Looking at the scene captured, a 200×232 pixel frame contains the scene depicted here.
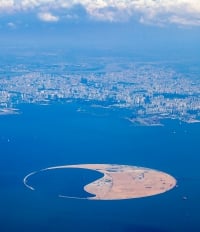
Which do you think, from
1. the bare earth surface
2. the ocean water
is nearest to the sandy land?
the bare earth surface

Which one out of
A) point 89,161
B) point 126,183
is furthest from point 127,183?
point 89,161

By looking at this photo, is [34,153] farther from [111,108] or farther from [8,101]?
[8,101]

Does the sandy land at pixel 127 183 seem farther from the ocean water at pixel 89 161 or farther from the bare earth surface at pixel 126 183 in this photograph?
the ocean water at pixel 89 161

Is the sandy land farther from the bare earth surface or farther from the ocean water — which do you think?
the ocean water

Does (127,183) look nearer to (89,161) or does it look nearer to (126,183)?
(126,183)

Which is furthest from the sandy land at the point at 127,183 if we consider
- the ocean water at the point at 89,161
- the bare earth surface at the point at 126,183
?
the ocean water at the point at 89,161

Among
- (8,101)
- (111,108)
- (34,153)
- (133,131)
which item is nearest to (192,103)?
(111,108)
